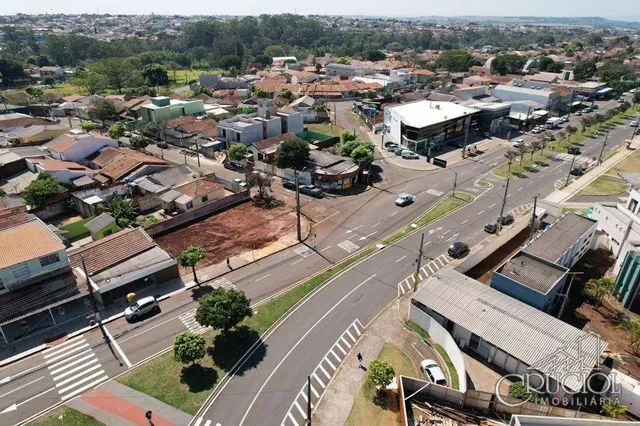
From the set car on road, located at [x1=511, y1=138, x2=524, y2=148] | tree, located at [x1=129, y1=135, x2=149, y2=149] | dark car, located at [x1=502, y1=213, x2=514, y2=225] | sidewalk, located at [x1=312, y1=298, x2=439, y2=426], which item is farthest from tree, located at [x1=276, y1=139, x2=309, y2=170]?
car on road, located at [x1=511, y1=138, x2=524, y2=148]

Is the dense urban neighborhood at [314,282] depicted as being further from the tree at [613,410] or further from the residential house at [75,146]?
the residential house at [75,146]

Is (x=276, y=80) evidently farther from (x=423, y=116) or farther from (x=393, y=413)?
(x=393, y=413)

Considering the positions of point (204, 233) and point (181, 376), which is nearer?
point (181, 376)

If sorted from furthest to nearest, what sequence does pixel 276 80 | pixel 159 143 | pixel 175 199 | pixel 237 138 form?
pixel 276 80, pixel 159 143, pixel 237 138, pixel 175 199

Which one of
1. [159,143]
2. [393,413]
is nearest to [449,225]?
[393,413]

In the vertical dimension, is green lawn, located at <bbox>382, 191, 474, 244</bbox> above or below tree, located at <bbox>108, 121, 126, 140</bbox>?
below

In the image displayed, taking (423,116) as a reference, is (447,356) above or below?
below

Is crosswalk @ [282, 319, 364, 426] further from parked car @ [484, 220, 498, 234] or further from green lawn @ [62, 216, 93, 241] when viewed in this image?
green lawn @ [62, 216, 93, 241]

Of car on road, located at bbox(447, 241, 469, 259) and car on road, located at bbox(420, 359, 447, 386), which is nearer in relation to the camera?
car on road, located at bbox(420, 359, 447, 386)
